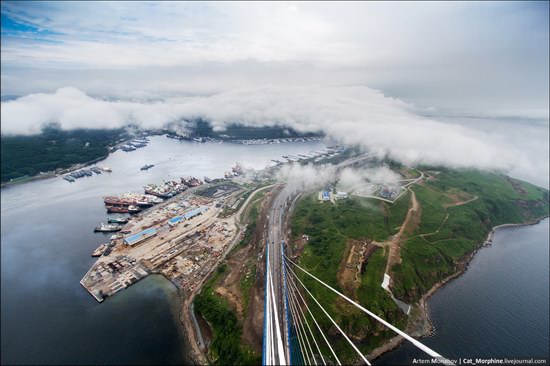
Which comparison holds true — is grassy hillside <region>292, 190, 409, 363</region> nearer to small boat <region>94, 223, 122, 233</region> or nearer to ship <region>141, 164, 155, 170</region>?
small boat <region>94, 223, 122, 233</region>

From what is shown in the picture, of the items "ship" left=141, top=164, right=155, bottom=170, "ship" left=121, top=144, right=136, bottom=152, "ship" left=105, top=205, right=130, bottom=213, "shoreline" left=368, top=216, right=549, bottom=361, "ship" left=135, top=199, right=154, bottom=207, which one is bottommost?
"shoreline" left=368, top=216, right=549, bottom=361

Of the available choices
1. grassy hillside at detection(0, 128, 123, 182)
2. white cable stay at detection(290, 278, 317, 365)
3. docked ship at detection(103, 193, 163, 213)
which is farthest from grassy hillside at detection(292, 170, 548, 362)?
grassy hillside at detection(0, 128, 123, 182)

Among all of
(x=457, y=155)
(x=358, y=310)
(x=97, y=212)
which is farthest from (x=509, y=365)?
(x=457, y=155)

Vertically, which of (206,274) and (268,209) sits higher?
(268,209)

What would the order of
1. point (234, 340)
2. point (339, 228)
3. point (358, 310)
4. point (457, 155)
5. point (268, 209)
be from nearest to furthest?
point (234, 340) → point (358, 310) → point (339, 228) → point (268, 209) → point (457, 155)

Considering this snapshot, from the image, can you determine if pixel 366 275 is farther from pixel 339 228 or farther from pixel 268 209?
pixel 268 209
